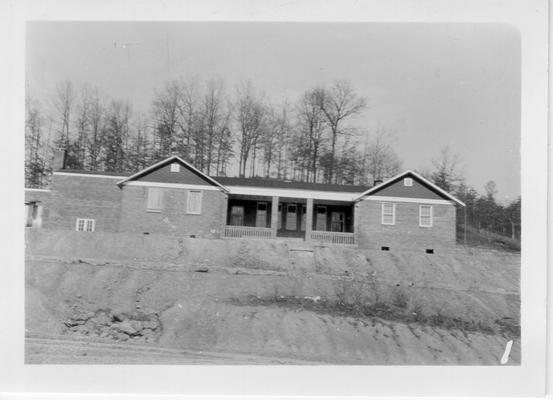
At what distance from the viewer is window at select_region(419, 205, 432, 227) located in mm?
11555

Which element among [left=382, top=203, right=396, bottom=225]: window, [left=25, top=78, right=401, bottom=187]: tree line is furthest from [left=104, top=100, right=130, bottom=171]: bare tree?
[left=382, top=203, right=396, bottom=225]: window

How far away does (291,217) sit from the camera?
1293cm

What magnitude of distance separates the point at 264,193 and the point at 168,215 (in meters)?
2.85

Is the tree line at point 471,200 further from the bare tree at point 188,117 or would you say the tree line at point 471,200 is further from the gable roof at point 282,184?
the bare tree at point 188,117

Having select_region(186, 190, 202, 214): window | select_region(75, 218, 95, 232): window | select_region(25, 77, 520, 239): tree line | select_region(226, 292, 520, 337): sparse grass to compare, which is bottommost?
select_region(226, 292, 520, 337): sparse grass

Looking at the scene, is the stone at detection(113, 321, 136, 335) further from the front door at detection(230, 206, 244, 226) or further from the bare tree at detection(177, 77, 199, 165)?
the front door at detection(230, 206, 244, 226)

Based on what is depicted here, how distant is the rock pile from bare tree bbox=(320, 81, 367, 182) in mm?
5474

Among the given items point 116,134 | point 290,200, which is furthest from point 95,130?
point 290,200

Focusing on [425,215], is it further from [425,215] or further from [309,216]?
[309,216]

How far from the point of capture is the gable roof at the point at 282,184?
A: 11633 millimetres
